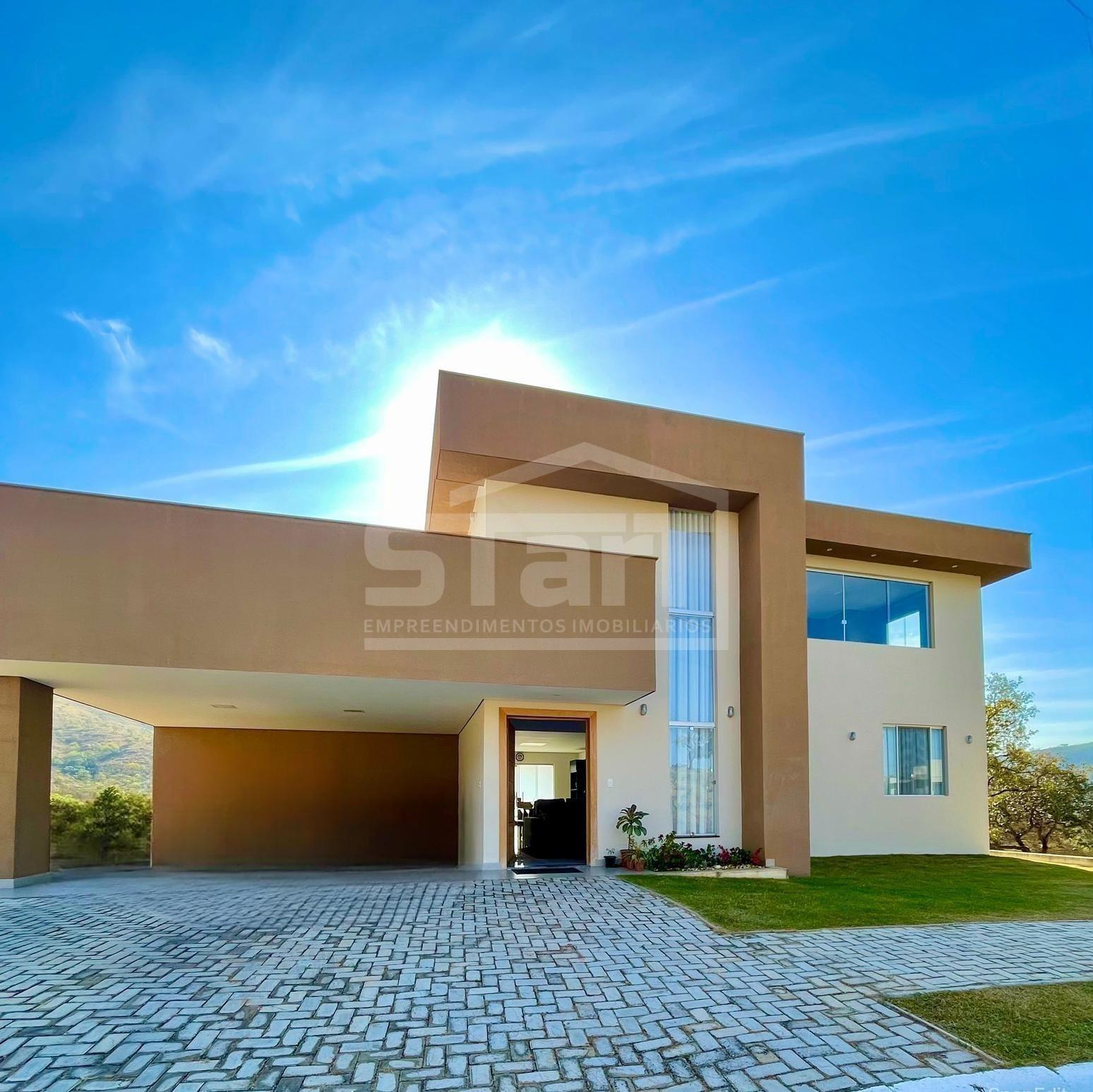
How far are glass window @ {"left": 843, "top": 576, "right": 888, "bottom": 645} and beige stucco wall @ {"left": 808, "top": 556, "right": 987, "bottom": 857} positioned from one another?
22 centimetres

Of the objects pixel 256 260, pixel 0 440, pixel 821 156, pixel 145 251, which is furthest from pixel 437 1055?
pixel 0 440

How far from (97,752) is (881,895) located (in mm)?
40051

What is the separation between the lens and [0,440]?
2761cm

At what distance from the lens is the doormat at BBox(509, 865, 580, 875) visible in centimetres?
1147

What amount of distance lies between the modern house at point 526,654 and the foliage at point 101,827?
600 cm

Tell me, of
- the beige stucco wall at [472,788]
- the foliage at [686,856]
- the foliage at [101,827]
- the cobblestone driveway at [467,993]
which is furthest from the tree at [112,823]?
the foliage at [686,856]

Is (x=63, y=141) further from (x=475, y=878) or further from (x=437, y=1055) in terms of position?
(x=437, y=1055)

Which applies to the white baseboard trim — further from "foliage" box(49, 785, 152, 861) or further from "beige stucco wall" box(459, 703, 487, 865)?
"foliage" box(49, 785, 152, 861)

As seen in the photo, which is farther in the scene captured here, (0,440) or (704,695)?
(0,440)

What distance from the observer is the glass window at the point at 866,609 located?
16.5 meters

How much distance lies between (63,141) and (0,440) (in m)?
16.4

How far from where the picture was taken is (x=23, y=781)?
1044cm

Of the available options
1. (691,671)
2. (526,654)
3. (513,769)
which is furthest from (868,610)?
(526,654)

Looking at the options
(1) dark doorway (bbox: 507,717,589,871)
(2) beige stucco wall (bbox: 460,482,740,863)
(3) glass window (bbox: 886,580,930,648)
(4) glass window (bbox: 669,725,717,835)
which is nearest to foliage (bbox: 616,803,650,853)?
(2) beige stucco wall (bbox: 460,482,740,863)
